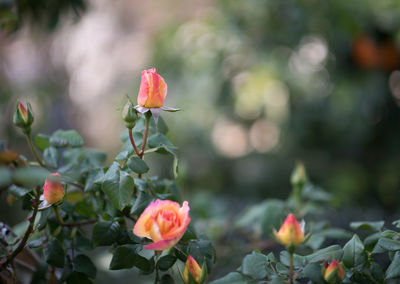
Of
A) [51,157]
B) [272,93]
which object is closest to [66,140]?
[51,157]

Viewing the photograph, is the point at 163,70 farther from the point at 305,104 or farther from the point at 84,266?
the point at 84,266

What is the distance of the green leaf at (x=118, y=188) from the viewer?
32cm

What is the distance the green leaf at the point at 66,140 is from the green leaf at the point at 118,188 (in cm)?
10

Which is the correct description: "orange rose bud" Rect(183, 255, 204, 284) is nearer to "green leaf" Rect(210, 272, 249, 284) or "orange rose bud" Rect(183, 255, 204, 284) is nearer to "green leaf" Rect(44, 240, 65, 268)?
"green leaf" Rect(210, 272, 249, 284)

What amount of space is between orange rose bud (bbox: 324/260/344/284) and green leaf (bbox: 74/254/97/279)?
227 millimetres

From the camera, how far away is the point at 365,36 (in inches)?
48.0

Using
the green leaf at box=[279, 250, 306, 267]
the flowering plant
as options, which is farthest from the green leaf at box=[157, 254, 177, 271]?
the green leaf at box=[279, 250, 306, 267]

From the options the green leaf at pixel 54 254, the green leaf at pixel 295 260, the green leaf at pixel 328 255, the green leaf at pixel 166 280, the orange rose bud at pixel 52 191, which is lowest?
the green leaf at pixel 166 280

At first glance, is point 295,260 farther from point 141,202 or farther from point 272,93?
point 272,93

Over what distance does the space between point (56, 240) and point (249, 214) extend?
1.05 feet

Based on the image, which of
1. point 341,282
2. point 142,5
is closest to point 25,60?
point 142,5

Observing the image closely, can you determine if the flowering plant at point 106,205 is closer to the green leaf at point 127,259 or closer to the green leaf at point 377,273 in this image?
the green leaf at point 127,259

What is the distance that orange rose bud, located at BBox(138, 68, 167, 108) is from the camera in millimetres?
336

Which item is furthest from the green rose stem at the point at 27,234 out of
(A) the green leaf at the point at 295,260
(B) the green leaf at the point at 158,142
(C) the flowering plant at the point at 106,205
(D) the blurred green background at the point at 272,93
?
(D) the blurred green background at the point at 272,93
